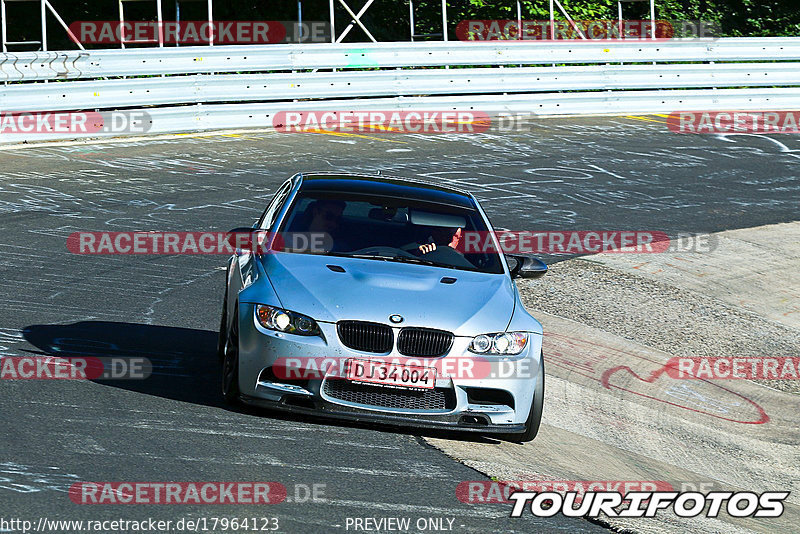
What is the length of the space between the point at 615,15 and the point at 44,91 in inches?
706

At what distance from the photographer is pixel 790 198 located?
16.8m

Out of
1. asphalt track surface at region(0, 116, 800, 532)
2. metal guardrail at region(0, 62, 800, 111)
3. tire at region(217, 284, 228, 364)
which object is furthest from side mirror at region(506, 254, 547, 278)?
metal guardrail at region(0, 62, 800, 111)

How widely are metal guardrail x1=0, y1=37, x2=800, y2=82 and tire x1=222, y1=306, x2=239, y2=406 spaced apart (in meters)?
12.3

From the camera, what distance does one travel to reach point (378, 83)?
20984 millimetres

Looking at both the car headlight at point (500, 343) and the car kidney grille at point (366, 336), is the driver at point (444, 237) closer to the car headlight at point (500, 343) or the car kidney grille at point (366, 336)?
the car headlight at point (500, 343)

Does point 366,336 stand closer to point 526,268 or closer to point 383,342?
point 383,342

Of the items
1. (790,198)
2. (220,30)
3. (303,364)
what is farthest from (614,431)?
(220,30)

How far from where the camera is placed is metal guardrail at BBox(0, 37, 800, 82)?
1872 cm

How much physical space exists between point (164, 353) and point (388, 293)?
2288mm

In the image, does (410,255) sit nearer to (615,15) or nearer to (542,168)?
(542,168)

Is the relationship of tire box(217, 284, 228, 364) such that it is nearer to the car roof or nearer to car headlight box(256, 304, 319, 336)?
the car roof

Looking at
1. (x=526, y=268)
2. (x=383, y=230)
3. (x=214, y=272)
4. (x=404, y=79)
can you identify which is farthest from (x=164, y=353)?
(x=404, y=79)

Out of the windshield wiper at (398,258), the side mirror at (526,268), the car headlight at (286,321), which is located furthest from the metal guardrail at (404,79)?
the car headlight at (286,321)

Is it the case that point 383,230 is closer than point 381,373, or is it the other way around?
point 381,373
